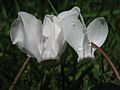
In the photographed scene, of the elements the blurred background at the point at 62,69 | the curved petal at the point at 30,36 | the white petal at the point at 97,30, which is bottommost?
the blurred background at the point at 62,69

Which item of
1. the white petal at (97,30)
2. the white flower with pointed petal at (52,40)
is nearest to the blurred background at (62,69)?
the white flower with pointed petal at (52,40)

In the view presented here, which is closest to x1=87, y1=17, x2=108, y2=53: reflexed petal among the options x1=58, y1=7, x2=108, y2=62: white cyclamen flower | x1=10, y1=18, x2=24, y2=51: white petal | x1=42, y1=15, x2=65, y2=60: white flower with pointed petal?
x1=58, y1=7, x2=108, y2=62: white cyclamen flower

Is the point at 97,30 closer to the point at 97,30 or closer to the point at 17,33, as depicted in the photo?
the point at 97,30

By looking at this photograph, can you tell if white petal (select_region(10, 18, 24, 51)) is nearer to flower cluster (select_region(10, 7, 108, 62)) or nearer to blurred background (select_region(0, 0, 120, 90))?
flower cluster (select_region(10, 7, 108, 62))

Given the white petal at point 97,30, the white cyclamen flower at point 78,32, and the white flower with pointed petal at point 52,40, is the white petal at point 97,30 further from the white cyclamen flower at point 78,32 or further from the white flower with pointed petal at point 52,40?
the white flower with pointed petal at point 52,40

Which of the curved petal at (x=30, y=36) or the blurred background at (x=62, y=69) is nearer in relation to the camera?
the curved petal at (x=30, y=36)

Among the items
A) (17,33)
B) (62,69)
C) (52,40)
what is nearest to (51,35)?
(52,40)

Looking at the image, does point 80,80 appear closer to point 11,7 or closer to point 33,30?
point 33,30

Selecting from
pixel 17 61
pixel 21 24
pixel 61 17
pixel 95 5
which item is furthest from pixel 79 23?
pixel 95 5
